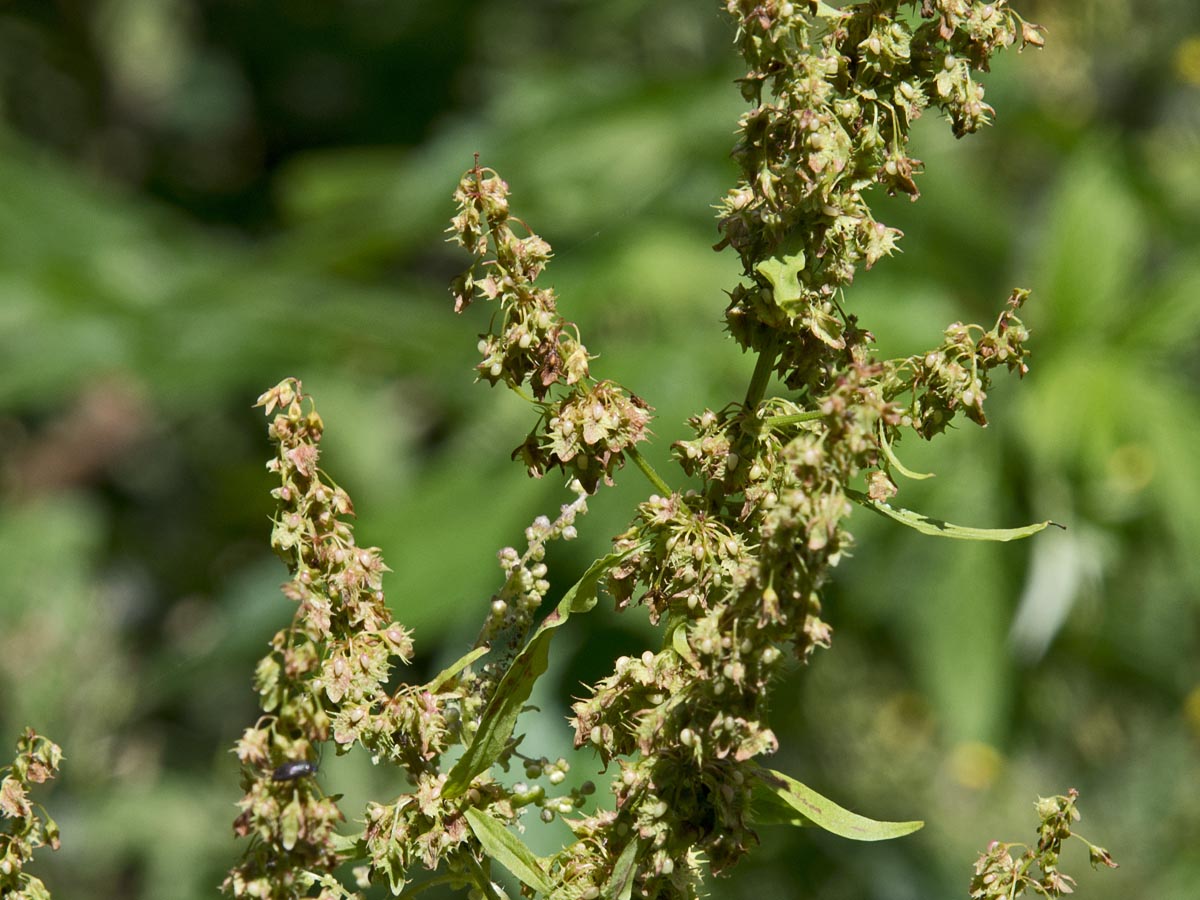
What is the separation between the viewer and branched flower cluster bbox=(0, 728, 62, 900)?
1.00m

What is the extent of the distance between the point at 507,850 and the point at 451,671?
0.13 meters

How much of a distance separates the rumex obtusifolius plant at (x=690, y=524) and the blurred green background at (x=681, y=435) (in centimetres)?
102

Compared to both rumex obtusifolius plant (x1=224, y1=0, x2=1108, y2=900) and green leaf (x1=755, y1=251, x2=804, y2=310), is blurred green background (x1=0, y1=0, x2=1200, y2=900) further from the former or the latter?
green leaf (x1=755, y1=251, x2=804, y2=310)

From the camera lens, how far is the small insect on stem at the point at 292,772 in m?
0.99

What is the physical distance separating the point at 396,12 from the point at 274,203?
0.94m

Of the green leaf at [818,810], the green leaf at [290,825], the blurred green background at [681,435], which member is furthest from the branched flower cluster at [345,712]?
the blurred green background at [681,435]

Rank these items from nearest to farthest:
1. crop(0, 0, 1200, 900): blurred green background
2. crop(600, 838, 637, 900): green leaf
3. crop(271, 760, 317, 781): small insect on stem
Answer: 1. crop(600, 838, 637, 900): green leaf
2. crop(271, 760, 317, 781): small insect on stem
3. crop(0, 0, 1200, 900): blurred green background

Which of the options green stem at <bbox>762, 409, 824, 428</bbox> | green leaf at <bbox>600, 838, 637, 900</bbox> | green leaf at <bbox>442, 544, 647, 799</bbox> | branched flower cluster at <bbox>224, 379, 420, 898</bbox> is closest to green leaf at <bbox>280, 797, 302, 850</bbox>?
branched flower cluster at <bbox>224, 379, 420, 898</bbox>

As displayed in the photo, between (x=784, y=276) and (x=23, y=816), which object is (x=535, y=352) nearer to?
(x=784, y=276)

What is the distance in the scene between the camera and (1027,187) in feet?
15.0

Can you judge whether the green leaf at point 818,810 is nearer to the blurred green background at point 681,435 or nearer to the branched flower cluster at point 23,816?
the branched flower cluster at point 23,816

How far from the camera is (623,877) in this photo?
2.91 feet

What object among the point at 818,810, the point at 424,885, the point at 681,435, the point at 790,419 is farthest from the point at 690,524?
the point at 681,435

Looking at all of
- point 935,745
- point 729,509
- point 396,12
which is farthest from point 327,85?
point 729,509
